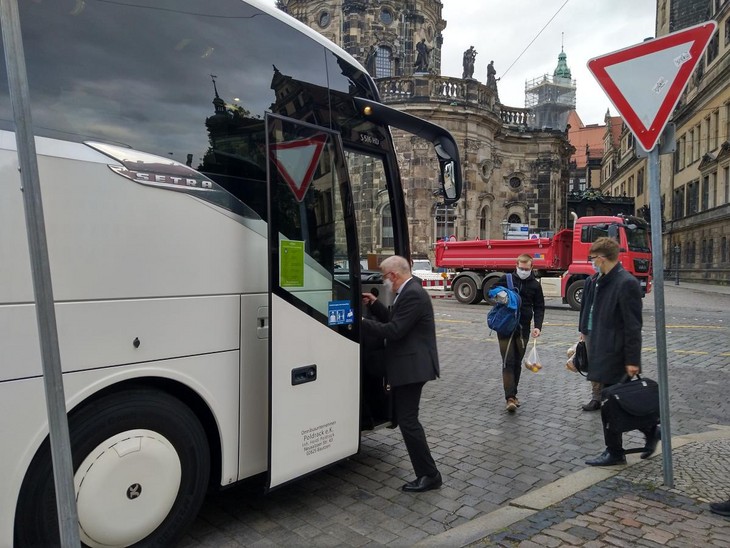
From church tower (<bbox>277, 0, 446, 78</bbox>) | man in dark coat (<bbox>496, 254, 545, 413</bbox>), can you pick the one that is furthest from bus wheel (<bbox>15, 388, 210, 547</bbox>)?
church tower (<bbox>277, 0, 446, 78</bbox>)

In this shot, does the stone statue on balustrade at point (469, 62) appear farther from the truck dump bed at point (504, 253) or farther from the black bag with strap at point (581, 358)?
the black bag with strap at point (581, 358)

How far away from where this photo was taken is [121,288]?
111 inches

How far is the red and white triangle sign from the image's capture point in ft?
12.7

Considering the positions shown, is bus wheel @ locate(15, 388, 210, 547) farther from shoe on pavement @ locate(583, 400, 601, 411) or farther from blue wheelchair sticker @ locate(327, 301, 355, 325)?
shoe on pavement @ locate(583, 400, 601, 411)

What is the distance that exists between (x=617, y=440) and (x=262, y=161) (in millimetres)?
3455

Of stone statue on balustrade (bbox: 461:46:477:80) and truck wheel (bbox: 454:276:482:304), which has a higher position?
stone statue on balustrade (bbox: 461:46:477:80)

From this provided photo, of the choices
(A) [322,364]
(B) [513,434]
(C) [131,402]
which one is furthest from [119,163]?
(B) [513,434]

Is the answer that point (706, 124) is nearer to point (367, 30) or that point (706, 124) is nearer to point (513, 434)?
point (367, 30)

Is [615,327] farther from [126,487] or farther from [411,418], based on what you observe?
[126,487]

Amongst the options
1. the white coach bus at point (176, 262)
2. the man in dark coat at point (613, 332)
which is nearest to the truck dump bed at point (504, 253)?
the man in dark coat at point (613, 332)

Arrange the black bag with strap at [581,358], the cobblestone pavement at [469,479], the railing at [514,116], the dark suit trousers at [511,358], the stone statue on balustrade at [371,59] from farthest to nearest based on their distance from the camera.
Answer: the railing at [514,116]
the stone statue on balustrade at [371,59]
the dark suit trousers at [511,358]
the black bag with strap at [581,358]
the cobblestone pavement at [469,479]

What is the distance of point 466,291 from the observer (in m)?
21.9

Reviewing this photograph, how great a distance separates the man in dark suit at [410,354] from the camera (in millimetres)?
4066

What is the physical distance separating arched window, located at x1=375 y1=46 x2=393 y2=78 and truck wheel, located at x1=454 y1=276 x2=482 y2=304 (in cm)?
2529
